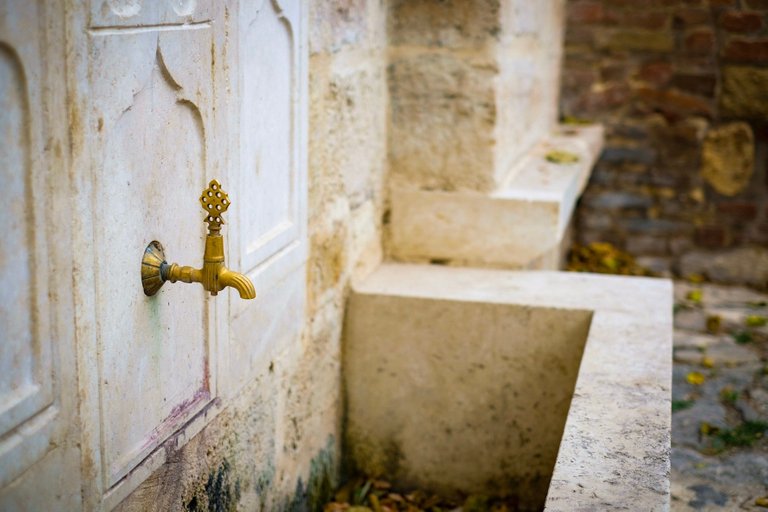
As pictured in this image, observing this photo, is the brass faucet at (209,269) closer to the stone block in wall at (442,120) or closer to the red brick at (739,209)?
the stone block in wall at (442,120)

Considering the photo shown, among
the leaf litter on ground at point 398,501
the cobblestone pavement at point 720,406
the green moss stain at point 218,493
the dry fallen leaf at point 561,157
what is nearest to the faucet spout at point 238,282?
the green moss stain at point 218,493

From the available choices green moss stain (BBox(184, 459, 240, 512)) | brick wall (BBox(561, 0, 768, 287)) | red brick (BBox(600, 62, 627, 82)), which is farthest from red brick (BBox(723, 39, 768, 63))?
green moss stain (BBox(184, 459, 240, 512))

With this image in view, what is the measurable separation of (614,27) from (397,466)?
11.0 ft

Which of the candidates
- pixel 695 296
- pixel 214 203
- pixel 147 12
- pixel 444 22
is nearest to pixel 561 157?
pixel 444 22

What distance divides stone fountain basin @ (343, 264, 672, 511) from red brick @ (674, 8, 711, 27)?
2717 mm

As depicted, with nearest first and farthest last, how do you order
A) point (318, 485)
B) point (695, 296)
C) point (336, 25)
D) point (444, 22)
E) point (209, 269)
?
point (209, 269), point (336, 25), point (318, 485), point (444, 22), point (695, 296)

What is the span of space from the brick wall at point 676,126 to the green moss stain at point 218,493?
3924 millimetres

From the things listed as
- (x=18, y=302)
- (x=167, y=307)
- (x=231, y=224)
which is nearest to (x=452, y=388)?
(x=231, y=224)

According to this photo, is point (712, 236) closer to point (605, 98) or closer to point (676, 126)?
point (676, 126)

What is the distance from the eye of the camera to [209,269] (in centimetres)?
168

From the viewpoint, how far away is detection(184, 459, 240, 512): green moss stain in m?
1.99

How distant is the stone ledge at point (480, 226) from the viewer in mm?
3316

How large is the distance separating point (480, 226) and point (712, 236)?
2790 millimetres

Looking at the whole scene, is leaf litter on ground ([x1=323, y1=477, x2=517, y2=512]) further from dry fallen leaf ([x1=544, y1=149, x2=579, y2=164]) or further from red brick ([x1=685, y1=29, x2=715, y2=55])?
red brick ([x1=685, y1=29, x2=715, y2=55])
